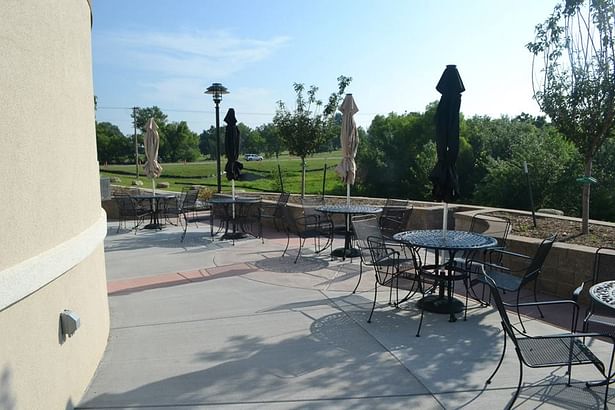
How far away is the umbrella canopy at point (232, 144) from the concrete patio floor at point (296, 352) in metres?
4.76

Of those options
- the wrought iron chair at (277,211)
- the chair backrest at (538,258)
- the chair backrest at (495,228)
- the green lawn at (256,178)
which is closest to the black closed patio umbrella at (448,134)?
the chair backrest at (538,258)

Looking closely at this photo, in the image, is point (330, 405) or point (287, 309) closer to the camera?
point (330, 405)

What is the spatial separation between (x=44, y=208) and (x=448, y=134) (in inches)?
170

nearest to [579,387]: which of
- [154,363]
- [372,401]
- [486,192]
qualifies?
[372,401]

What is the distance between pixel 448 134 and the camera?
18.4 ft

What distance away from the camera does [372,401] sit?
3492 millimetres

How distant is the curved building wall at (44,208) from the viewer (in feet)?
8.38

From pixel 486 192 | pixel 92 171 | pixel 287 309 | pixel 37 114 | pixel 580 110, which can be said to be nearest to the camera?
pixel 37 114

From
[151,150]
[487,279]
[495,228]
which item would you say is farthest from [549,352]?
[151,150]

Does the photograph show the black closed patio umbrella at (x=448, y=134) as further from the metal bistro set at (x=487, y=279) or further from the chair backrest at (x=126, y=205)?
the chair backrest at (x=126, y=205)

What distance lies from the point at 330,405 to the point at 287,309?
7.34 ft

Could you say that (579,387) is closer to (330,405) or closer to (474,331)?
(474,331)

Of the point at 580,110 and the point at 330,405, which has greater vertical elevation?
the point at 580,110

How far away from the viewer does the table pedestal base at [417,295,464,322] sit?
5.35 m
